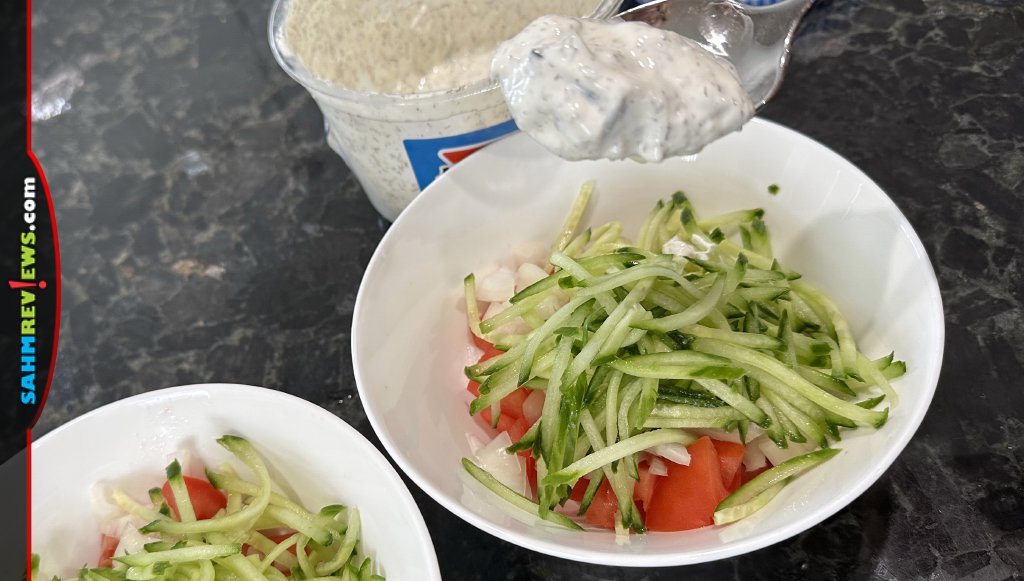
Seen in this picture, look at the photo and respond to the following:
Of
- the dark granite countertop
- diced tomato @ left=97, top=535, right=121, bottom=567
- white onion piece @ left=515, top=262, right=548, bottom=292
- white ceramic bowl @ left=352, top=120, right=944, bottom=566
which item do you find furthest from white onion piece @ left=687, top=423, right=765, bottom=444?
diced tomato @ left=97, top=535, right=121, bottom=567

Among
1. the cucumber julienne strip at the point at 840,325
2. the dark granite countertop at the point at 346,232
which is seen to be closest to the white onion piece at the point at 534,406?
the dark granite countertop at the point at 346,232

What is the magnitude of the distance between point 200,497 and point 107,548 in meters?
0.17

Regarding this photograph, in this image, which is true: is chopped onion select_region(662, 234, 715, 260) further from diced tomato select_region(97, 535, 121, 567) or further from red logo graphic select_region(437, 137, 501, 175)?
diced tomato select_region(97, 535, 121, 567)

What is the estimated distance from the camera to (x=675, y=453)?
1.11 metres

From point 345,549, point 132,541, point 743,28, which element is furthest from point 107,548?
point 743,28

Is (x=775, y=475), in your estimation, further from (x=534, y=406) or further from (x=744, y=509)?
(x=534, y=406)

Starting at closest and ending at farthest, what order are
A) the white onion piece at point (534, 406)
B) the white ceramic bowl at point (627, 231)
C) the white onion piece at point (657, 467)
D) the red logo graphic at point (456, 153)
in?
1. the white ceramic bowl at point (627, 231)
2. the white onion piece at point (657, 467)
3. the white onion piece at point (534, 406)
4. the red logo graphic at point (456, 153)

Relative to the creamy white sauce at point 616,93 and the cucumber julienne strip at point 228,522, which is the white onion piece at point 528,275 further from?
the cucumber julienne strip at point 228,522

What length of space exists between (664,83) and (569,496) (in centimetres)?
62

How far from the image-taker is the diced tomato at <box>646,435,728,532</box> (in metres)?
1.08

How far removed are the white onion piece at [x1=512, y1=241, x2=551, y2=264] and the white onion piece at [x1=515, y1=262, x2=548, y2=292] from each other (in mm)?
45

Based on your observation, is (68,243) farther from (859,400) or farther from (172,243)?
(859,400)

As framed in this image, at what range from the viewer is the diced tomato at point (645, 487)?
114 cm

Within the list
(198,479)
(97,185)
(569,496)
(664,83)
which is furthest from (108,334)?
(664,83)
